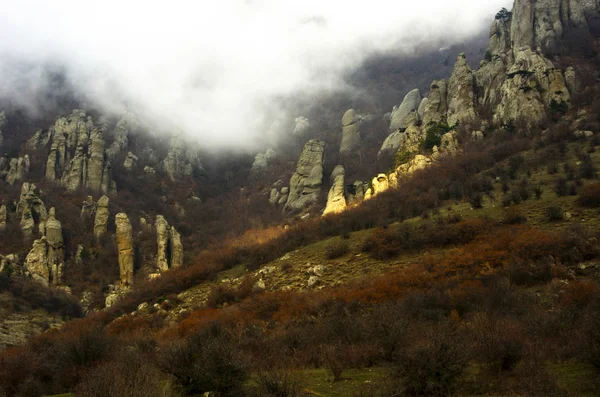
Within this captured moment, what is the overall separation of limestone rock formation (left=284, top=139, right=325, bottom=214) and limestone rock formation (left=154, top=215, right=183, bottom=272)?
26242mm

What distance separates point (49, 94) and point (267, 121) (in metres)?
83.4

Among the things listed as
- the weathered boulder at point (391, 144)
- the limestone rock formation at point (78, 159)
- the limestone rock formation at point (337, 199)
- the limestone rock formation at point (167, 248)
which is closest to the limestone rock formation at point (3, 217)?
the limestone rock formation at point (78, 159)

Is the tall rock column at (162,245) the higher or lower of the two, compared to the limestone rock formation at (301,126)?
lower

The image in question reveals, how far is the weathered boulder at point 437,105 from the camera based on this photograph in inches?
2592

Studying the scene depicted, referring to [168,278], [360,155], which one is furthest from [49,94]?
[168,278]

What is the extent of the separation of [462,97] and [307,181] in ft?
132

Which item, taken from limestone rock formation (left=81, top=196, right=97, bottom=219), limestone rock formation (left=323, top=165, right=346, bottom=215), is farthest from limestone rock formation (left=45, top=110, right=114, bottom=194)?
limestone rock formation (left=323, top=165, right=346, bottom=215)

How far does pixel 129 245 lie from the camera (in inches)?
2948

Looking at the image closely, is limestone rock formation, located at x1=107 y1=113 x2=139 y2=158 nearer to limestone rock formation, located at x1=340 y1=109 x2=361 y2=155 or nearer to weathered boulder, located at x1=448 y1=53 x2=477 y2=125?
limestone rock formation, located at x1=340 y1=109 x2=361 y2=155

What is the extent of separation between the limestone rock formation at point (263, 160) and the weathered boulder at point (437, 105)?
7292cm

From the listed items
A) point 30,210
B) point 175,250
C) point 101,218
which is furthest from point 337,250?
point 30,210

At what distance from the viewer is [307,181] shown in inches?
3644

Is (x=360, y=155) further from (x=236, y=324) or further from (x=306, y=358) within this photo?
(x=306, y=358)

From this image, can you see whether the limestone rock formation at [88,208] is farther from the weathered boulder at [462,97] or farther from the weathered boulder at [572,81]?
the weathered boulder at [572,81]
